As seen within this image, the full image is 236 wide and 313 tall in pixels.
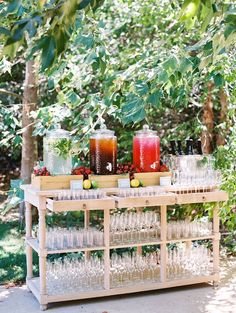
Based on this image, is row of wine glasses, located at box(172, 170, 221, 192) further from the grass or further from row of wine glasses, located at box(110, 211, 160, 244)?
the grass

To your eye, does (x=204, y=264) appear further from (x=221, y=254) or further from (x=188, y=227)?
(x=221, y=254)

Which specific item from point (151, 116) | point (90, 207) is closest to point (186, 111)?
point (151, 116)

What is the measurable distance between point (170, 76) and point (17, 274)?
200 centimetres

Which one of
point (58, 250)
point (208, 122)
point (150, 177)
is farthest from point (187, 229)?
point (208, 122)

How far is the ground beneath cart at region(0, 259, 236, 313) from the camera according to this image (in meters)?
3.23

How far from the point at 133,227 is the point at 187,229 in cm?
40

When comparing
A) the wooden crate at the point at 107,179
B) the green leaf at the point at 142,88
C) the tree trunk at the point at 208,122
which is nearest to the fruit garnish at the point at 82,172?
the wooden crate at the point at 107,179

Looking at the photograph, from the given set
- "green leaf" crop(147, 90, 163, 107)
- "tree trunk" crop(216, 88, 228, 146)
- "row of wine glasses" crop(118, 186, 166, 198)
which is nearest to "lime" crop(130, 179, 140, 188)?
"row of wine glasses" crop(118, 186, 166, 198)

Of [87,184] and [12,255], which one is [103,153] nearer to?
[87,184]

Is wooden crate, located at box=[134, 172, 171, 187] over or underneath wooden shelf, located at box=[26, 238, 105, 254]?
over

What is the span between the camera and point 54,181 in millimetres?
3283

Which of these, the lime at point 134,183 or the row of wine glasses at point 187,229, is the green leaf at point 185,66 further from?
the row of wine glasses at point 187,229

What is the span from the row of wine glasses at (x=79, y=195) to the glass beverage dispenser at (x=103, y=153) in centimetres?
18

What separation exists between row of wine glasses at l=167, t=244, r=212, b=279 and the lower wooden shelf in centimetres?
6
